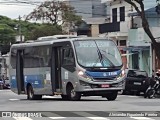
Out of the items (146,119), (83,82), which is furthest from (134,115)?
(83,82)

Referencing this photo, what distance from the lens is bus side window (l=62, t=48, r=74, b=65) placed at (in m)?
23.6

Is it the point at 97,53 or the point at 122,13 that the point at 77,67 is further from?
the point at 122,13

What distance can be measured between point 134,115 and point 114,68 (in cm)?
778

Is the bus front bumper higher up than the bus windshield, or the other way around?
the bus windshield

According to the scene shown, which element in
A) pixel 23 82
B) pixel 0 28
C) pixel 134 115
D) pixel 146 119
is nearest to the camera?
pixel 146 119

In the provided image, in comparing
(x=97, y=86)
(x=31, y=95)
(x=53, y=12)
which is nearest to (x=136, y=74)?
(x=31, y=95)

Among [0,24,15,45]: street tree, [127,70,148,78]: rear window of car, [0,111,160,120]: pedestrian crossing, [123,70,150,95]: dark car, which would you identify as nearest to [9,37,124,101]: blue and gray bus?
[0,111,160,120]: pedestrian crossing

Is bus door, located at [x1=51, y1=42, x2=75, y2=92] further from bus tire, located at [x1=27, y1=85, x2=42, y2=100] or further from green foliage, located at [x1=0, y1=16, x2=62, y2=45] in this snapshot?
green foliage, located at [x1=0, y1=16, x2=62, y2=45]

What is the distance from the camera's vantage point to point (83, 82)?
2302cm

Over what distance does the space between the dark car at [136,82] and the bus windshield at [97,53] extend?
7905 mm

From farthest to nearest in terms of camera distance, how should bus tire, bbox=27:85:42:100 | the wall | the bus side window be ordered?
the wall → bus tire, bbox=27:85:42:100 → the bus side window

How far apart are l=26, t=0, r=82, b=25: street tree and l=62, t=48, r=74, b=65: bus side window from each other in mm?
41189

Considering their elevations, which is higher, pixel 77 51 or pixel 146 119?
pixel 77 51

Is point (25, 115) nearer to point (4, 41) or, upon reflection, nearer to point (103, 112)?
point (103, 112)
